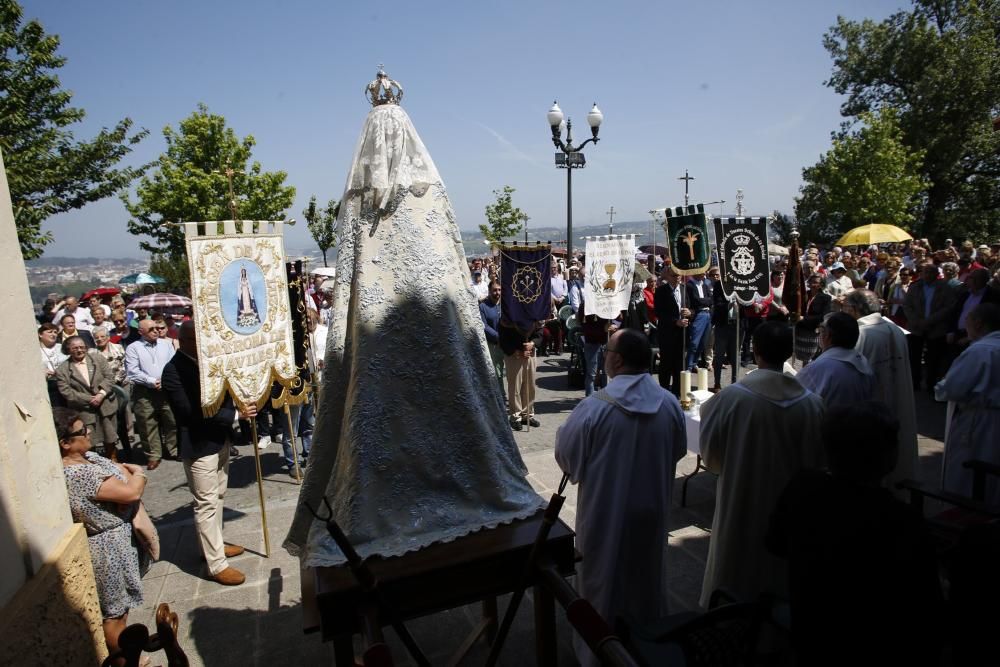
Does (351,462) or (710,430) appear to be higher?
(351,462)

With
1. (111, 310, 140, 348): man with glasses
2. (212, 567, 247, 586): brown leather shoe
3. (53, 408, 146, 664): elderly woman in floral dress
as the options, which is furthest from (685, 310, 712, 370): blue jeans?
(111, 310, 140, 348): man with glasses

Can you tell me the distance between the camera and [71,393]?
23.1 ft

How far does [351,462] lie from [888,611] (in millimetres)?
1902

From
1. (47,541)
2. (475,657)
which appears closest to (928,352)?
(475,657)

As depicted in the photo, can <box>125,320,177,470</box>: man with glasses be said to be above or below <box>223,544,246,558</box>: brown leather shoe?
above

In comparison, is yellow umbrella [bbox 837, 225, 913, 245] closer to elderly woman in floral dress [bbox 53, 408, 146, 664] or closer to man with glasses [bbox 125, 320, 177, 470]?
man with glasses [bbox 125, 320, 177, 470]

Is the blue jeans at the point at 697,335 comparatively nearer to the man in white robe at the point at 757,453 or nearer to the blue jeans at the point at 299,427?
the blue jeans at the point at 299,427

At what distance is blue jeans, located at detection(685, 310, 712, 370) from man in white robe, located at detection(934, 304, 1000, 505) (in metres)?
5.33

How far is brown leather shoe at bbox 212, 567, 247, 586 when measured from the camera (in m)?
4.46

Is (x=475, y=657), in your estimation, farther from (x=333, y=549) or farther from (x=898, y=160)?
(x=898, y=160)

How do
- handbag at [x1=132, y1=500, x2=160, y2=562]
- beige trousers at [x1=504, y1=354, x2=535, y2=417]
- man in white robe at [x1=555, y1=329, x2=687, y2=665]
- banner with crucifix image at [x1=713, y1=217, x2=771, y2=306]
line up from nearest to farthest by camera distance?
1. man in white robe at [x1=555, y1=329, x2=687, y2=665]
2. handbag at [x1=132, y1=500, x2=160, y2=562]
3. banner with crucifix image at [x1=713, y1=217, x2=771, y2=306]
4. beige trousers at [x1=504, y1=354, x2=535, y2=417]

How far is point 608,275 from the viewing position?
28.8 ft

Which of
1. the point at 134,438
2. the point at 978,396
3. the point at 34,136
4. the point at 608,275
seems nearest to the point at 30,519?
the point at 978,396

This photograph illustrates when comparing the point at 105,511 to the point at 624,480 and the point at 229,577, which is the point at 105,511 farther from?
the point at 624,480
